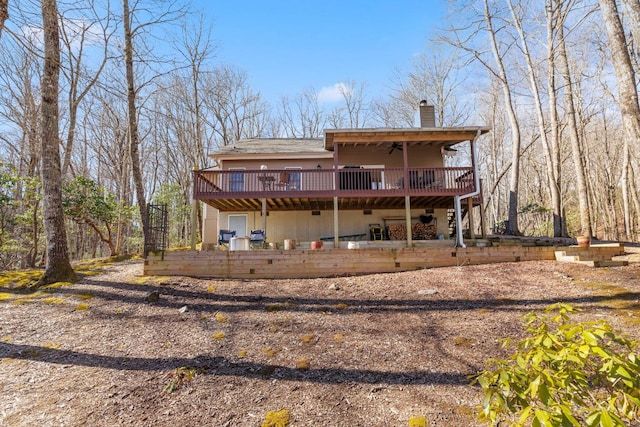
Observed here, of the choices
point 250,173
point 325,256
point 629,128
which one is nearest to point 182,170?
point 250,173

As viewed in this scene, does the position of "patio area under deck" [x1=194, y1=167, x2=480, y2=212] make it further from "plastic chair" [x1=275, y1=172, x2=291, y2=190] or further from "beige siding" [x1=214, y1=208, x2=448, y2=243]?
"beige siding" [x1=214, y1=208, x2=448, y2=243]

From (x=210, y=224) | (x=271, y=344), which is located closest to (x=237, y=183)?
(x=210, y=224)

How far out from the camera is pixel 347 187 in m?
11.3

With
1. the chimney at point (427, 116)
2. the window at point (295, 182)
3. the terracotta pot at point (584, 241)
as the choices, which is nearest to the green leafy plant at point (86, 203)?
the window at point (295, 182)

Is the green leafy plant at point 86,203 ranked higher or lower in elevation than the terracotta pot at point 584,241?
higher

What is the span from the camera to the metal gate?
902 cm

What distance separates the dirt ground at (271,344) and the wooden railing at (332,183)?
367 centimetres

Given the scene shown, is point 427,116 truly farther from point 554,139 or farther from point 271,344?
point 271,344

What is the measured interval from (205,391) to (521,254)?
9.05m

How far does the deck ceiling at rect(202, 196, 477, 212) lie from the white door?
412mm

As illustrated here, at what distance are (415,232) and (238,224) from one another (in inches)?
286

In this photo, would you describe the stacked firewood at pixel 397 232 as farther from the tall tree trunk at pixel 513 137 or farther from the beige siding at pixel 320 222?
the tall tree trunk at pixel 513 137

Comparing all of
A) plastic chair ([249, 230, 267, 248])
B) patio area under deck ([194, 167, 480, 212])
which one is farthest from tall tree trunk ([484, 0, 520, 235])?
plastic chair ([249, 230, 267, 248])

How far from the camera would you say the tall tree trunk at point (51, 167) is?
735 cm
